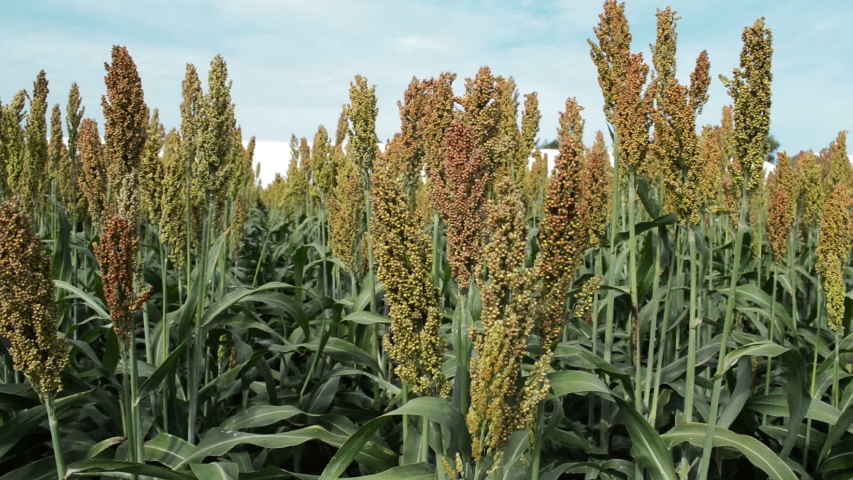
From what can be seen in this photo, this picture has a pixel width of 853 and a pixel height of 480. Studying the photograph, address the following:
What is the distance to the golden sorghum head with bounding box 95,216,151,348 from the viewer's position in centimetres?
235

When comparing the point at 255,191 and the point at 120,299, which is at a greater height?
the point at 255,191

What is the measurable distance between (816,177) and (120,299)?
5.96 meters

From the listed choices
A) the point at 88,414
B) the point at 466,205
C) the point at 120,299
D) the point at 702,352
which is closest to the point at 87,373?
the point at 88,414

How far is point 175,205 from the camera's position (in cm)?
357

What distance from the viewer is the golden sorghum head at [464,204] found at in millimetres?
2145

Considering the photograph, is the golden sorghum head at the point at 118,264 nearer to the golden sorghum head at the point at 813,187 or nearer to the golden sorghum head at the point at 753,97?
the golden sorghum head at the point at 753,97

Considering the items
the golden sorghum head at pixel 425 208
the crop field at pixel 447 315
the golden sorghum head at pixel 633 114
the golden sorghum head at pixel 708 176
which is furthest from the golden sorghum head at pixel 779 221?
the golden sorghum head at pixel 425 208

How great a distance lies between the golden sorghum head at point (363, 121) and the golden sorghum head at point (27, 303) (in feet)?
5.59

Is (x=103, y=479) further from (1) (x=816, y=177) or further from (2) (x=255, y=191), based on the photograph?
(2) (x=255, y=191)

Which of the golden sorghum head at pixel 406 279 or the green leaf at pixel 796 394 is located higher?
the golden sorghum head at pixel 406 279

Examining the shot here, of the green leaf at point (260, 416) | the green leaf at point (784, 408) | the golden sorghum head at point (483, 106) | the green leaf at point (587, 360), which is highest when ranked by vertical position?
the golden sorghum head at point (483, 106)

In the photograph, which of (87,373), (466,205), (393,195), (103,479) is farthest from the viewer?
(87,373)

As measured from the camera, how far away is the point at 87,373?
3521 millimetres

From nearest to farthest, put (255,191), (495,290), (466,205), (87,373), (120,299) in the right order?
(495,290)
(466,205)
(120,299)
(87,373)
(255,191)
